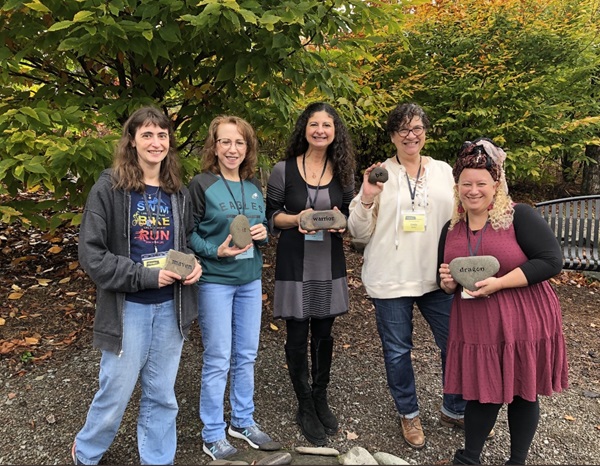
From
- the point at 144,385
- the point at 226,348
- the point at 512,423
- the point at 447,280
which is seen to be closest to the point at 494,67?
the point at 447,280

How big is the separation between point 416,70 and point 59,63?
192 inches

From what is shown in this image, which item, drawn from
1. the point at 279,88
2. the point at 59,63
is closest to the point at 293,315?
the point at 279,88

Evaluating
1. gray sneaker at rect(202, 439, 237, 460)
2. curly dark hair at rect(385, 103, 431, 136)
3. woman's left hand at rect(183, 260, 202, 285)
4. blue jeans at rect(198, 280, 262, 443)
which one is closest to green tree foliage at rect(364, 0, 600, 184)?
curly dark hair at rect(385, 103, 431, 136)

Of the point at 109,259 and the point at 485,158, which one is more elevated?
the point at 485,158

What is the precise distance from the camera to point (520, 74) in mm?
6355

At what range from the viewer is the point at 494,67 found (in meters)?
6.48

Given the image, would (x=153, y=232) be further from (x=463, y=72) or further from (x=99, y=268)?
(x=463, y=72)

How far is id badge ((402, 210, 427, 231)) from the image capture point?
273 centimetres

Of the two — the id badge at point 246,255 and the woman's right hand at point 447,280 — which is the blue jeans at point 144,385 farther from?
the woman's right hand at point 447,280

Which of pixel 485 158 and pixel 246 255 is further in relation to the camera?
pixel 246 255

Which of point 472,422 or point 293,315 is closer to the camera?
point 472,422

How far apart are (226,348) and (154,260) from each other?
74 centimetres

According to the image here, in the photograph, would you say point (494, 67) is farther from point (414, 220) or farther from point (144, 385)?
point (144, 385)

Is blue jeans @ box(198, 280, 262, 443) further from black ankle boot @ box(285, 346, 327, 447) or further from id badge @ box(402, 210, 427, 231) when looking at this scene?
id badge @ box(402, 210, 427, 231)
